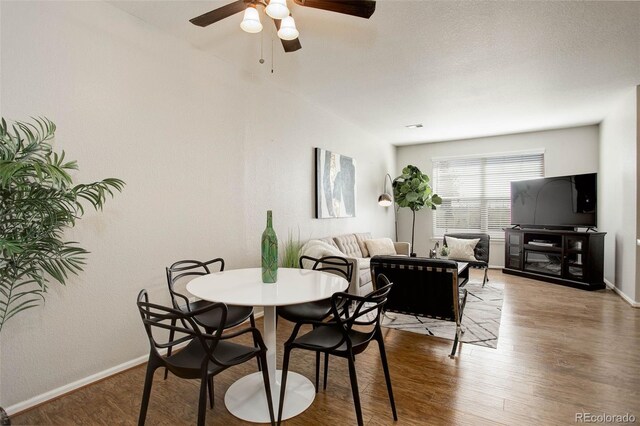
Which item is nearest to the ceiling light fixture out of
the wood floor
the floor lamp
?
the wood floor

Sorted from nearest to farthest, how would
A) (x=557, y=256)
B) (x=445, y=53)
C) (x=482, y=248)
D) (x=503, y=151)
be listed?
(x=445, y=53), (x=557, y=256), (x=482, y=248), (x=503, y=151)

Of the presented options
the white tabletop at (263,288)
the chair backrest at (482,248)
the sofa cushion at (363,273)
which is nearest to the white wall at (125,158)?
the white tabletop at (263,288)

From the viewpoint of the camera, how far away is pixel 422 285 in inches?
117

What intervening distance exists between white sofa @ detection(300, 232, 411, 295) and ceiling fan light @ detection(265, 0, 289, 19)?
6.89ft

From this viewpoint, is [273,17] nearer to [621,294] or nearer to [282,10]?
[282,10]

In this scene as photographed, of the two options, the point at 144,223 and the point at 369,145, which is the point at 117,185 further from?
the point at 369,145

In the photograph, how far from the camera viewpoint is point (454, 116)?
518cm

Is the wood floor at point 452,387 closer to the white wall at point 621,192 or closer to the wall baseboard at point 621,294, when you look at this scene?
the wall baseboard at point 621,294

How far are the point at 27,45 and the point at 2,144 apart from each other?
77 cm

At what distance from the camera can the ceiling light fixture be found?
182cm

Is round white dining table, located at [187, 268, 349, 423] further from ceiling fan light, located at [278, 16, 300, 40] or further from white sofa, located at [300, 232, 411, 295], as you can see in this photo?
ceiling fan light, located at [278, 16, 300, 40]

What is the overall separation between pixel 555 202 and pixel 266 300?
573cm

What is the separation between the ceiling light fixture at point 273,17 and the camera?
1819 millimetres

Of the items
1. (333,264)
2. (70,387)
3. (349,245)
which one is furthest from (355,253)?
(70,387)
